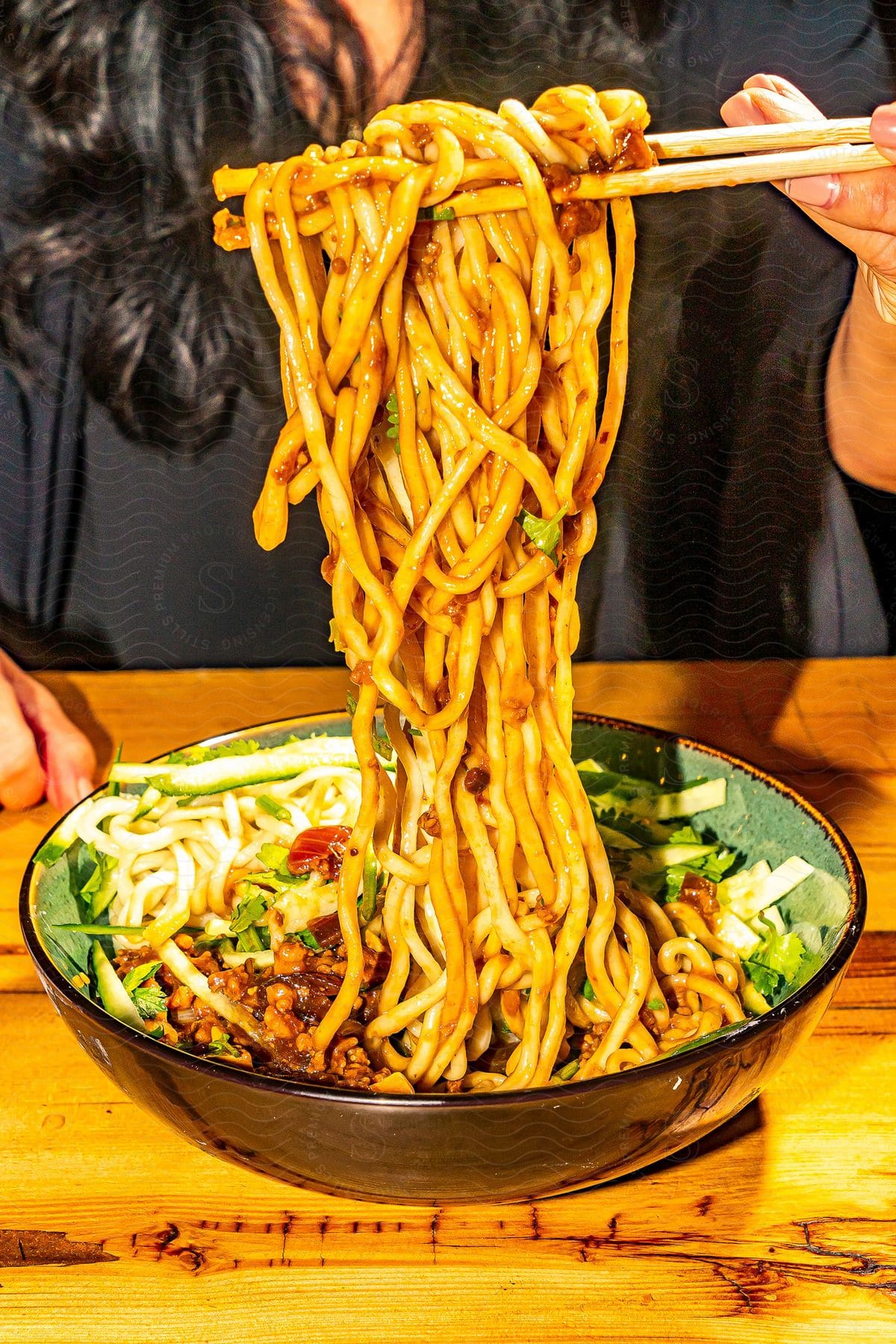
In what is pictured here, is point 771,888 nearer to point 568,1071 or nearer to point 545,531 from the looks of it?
point 568,1071

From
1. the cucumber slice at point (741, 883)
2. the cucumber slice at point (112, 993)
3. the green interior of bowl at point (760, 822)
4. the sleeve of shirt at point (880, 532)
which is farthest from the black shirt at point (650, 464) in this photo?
the cucumber slice at point (112, 993)

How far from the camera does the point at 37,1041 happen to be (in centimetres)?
106

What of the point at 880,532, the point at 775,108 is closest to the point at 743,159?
the point at 775,108

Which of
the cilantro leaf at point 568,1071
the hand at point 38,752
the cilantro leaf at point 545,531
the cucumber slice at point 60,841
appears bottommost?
the hand at point 38,752

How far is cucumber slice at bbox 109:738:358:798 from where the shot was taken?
1.16 metres

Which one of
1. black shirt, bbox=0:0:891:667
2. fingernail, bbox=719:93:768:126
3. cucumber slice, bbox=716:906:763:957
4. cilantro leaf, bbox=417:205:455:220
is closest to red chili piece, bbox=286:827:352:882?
cucumber slice, bbox=716:906:763:957

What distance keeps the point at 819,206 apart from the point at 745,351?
1351 mm

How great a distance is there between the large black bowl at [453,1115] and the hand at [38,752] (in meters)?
0.83

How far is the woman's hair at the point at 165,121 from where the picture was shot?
2.33m

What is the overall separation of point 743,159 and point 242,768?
0.77 meters

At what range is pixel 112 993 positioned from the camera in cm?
96

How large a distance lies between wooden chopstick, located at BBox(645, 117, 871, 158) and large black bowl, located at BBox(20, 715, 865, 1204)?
1.91 ft

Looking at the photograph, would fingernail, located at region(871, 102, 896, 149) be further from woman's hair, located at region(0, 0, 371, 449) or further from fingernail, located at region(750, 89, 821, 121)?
woman's hair, located at region(0, 0, 371, 449)

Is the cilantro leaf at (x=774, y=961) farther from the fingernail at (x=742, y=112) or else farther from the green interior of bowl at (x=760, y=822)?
the fingernail at (x=742, y=112)
